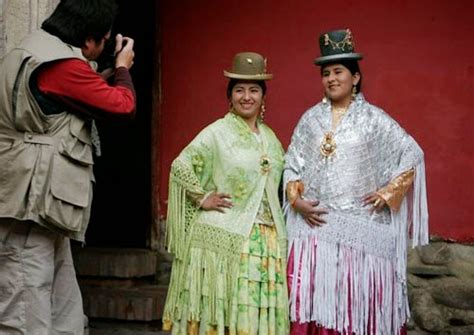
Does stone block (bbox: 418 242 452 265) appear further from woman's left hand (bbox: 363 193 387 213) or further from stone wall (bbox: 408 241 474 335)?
woman's left hand (bbox: 363 193 387 213)

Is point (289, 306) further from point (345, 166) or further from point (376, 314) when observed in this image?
point (345, 166)

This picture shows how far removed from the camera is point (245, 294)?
16.4 feet

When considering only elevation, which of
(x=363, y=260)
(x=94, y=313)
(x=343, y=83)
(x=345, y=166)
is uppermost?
(x=343, y=83)

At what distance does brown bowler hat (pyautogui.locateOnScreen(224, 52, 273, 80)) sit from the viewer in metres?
5.20

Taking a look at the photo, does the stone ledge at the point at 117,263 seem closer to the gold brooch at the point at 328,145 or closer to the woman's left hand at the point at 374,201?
the gold brooch at the point at 328,145

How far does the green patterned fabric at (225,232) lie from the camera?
5.02 m

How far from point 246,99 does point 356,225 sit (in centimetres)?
90

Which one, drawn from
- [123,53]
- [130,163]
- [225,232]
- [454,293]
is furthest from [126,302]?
[123,53]

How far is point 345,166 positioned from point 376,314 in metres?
0.76

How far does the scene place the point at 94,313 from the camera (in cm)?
677

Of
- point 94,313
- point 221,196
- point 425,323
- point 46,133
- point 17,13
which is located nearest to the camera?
point 46,133

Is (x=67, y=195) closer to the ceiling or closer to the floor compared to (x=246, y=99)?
closer to the floor

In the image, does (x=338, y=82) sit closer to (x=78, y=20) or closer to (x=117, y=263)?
(x=78, y=20)

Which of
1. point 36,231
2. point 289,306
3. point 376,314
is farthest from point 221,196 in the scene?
point 36,231
